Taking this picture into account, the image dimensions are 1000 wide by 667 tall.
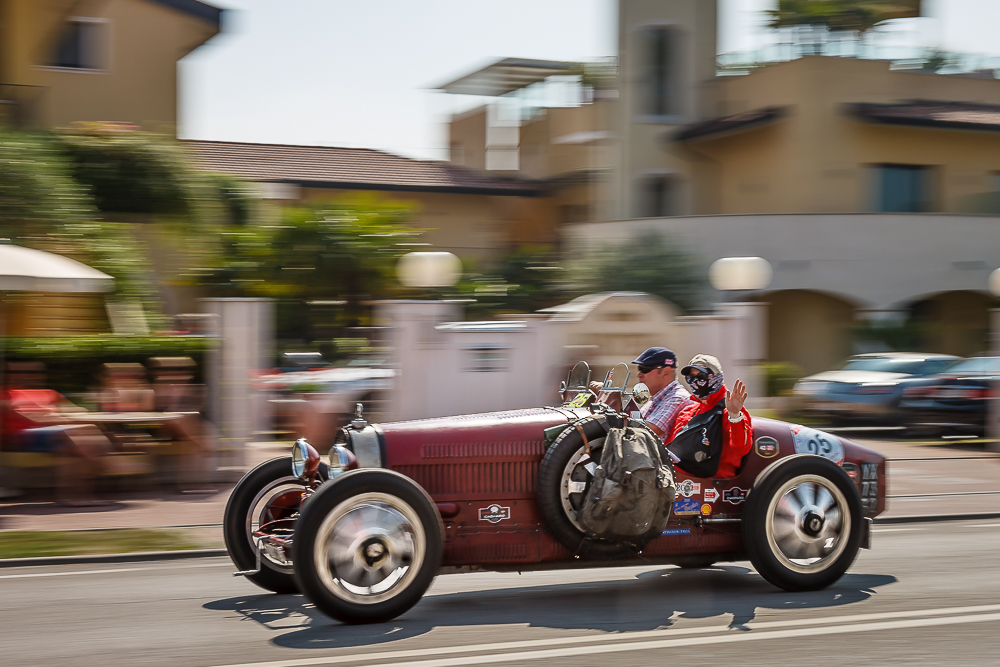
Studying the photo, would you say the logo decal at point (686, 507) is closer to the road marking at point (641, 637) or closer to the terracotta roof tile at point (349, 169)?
the road marking at point (641, 637)

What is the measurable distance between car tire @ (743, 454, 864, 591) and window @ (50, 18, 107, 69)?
20.2 m

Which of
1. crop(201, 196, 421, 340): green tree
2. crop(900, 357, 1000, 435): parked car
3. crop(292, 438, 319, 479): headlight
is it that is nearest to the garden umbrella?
crop(292, 438, 319, 479): headlight

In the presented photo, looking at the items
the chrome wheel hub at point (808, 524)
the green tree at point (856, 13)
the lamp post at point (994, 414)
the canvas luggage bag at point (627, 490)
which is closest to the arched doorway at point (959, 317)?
the green tree at point (856, 13)

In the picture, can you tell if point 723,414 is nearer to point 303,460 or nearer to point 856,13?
point 303,460

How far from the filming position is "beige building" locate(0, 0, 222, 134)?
22766mm

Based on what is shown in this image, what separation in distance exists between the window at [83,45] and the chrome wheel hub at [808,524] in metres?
20.3

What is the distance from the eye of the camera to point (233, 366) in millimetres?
12859

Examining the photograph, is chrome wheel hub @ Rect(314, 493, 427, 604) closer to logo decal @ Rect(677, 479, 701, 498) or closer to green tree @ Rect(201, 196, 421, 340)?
logo decal @ Rect(677, 479, 701, 498)

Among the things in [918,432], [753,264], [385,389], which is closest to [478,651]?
[385,389]

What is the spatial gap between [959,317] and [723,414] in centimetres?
2231

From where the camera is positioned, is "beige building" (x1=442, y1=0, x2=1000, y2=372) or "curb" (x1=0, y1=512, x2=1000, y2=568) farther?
"beige building" (x1=442, y1=0, x2=1000, y2=372)

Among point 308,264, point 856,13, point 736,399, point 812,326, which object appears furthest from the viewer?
point 856,13

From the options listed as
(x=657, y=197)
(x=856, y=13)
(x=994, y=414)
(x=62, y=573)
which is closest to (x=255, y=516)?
(x=62, y=573)

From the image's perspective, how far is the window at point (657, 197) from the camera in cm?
2828
